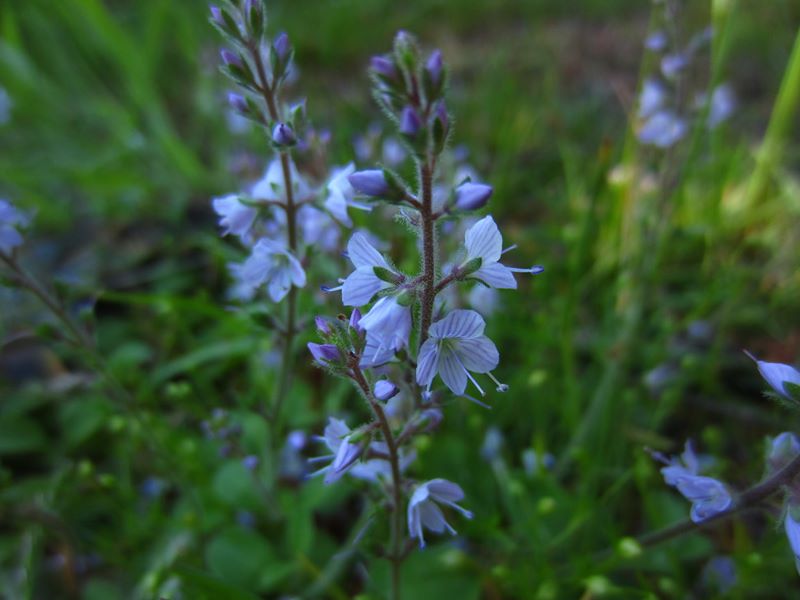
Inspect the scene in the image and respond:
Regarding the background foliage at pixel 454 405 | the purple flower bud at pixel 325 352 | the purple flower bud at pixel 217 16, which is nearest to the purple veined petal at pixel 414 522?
the purple flower bud at pixel 325 352

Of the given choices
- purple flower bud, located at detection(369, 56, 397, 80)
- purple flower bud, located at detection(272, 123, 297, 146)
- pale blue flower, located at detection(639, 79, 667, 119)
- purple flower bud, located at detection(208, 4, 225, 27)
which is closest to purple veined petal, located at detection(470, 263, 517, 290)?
purple flower bud, located at detection(369, 56, 397, 80)

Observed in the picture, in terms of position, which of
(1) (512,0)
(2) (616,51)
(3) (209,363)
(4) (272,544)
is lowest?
(4) (272,544)

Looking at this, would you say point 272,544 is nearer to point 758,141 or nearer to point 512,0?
point 758,141

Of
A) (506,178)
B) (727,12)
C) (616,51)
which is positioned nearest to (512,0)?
(616,51)

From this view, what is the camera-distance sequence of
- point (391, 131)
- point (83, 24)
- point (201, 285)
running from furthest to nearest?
point (83, 24)
point (391, 131)
point (201, 285)

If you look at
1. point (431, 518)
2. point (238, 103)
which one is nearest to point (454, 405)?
point (431, 518)

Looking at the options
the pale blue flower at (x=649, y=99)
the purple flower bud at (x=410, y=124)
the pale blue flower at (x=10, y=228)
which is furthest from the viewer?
the pale blue flower at (x=649, y=99)

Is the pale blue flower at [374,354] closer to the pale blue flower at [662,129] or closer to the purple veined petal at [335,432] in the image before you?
the purple veined petal at [335,432]
